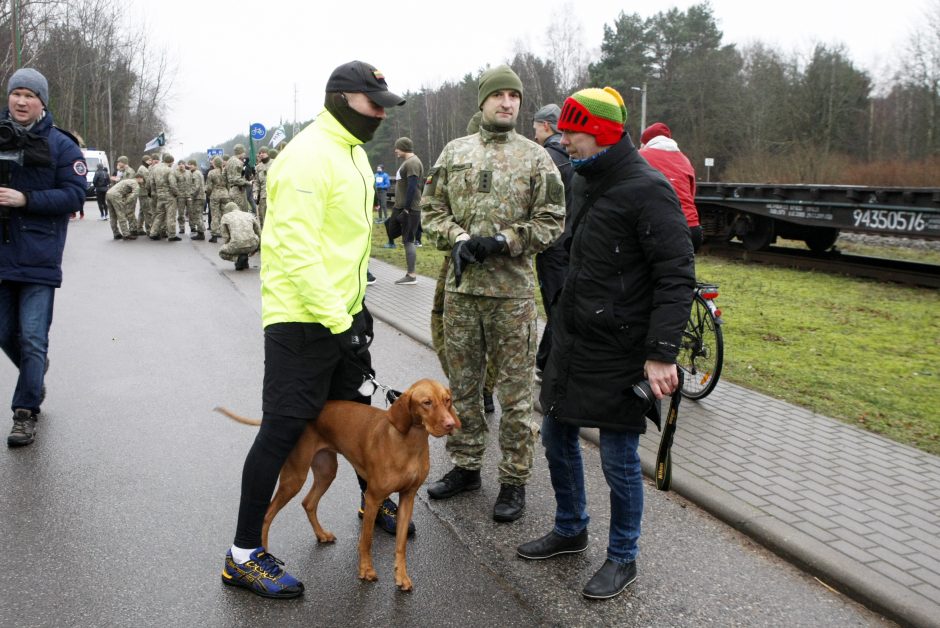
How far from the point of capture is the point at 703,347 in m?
6.16

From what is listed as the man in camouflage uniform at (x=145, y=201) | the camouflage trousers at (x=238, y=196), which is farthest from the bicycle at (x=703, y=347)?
the man in camouflage uniform at (x=145, y=201)

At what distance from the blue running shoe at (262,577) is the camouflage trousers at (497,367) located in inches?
51.5

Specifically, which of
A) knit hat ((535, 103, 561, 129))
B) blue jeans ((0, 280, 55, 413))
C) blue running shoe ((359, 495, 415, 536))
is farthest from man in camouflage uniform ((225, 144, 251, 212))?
blue running shoe ((359, 495, 415, 536))

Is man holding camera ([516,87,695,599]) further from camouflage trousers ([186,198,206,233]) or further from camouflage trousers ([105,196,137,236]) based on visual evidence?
camouflage trousers ([105,196,137,236])

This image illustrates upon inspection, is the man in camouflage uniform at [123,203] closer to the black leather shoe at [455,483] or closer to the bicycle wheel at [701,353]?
the bicycle wheel at [701,353]

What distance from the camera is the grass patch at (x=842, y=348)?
609cm

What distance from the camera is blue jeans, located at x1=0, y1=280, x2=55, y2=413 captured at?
498 cm

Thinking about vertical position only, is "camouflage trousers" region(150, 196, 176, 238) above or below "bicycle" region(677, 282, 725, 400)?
above

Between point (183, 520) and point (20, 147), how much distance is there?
8.69 feet

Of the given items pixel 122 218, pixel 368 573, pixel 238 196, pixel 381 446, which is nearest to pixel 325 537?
pixel 368 573

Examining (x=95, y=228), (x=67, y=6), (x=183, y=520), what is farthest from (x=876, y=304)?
(x=67, y=6)

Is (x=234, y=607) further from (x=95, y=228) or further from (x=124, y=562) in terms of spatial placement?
(x=95, y=228)

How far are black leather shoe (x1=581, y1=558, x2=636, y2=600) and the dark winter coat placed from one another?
388 centimetres

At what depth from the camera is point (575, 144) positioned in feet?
10.6
